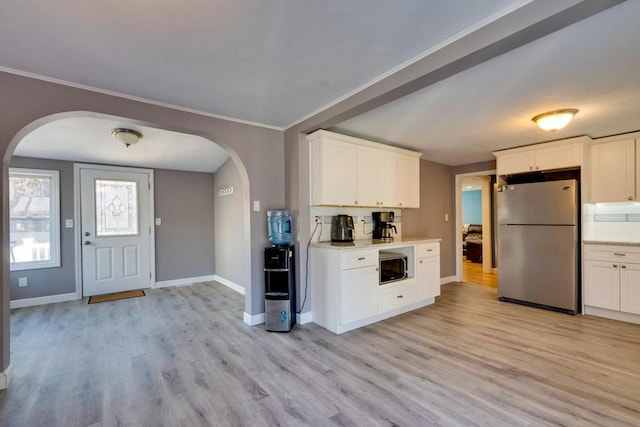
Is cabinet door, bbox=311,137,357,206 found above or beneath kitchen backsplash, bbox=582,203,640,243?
above

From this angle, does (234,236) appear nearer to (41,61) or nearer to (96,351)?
(96,351)

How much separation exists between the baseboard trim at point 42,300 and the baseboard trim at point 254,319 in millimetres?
3079

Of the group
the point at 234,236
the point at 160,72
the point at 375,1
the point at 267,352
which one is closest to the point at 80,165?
the point at 234,236

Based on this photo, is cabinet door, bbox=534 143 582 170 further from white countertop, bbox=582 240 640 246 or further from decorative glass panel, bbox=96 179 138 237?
decorative glass panel, bbox=96 179 138 237

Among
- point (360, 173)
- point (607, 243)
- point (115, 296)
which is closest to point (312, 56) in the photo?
point (360, 173)

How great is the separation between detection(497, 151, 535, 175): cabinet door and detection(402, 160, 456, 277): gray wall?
1.16 metres

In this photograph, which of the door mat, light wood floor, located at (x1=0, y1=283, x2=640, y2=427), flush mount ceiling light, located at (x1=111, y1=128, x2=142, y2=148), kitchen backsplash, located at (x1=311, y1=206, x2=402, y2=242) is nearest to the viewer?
light wood floor, located at (x1=0, y1=283, x2=640, y2=427)

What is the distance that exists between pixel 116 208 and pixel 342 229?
387 cm

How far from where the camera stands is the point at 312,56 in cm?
201

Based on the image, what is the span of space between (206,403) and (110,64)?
242cm

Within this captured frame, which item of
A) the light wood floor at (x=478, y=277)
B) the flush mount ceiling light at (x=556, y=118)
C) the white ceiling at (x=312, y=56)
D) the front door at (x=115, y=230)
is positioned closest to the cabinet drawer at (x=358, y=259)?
the white ceiling at (x=312, y=56)

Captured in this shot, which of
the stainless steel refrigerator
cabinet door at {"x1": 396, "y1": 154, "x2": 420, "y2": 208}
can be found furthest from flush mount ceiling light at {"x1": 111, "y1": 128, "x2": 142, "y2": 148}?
the stainless steel refrigerator

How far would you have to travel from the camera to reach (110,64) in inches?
82.0

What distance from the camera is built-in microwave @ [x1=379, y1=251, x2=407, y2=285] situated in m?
3.55
